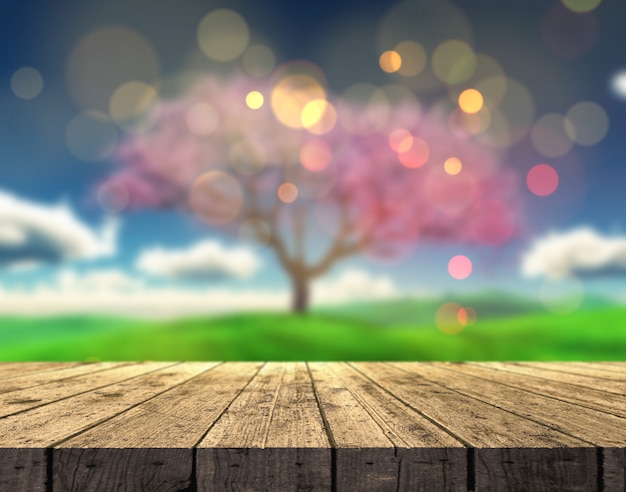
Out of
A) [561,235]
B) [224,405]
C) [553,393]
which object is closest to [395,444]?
[224,405]

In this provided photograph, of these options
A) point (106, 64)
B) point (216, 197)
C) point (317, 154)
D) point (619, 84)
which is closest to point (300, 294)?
point (216, 197)

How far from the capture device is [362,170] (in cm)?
650

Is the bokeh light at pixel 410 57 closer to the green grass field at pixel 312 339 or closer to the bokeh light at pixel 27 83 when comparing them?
the green grass field at pixel 312 339

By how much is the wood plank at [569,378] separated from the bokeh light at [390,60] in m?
3.67

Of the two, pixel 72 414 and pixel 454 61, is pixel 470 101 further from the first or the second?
pixel 72 414

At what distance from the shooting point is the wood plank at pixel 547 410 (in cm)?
109

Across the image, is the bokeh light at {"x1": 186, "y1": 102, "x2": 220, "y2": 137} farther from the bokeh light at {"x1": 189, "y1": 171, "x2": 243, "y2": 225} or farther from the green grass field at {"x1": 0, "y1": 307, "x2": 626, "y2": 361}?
the green grass field at {"x1": 0, "y1": 307, "x2": 626, "y2": 361}

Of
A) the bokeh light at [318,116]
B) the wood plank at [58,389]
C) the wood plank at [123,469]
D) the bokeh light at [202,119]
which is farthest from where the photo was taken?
the bokeh light at [202,119]

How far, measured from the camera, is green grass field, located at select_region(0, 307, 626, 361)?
583 cm

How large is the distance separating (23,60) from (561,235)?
551cm

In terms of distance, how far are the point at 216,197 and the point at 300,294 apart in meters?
1.51

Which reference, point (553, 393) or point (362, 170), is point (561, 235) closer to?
point (362, 170)

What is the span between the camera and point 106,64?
5699 millimetres

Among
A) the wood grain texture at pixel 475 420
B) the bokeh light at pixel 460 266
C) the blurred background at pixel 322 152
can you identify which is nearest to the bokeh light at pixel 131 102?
the blurred background at pixel 322 152
